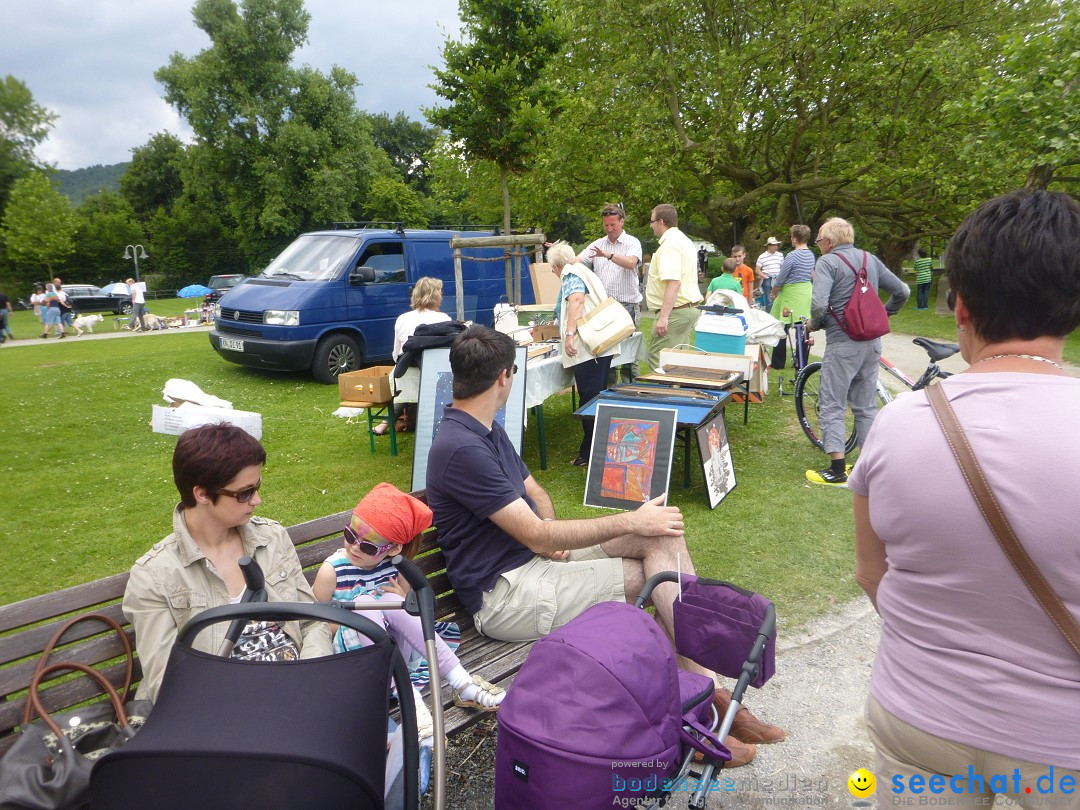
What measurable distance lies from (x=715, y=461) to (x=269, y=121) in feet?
134

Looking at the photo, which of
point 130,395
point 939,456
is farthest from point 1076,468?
point 130,395

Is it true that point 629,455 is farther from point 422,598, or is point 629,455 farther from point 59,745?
point 59,745

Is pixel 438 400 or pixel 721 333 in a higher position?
pixel 721 333

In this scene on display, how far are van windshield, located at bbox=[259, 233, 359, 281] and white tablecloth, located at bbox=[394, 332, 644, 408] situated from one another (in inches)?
206

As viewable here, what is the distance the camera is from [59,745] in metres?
1.90

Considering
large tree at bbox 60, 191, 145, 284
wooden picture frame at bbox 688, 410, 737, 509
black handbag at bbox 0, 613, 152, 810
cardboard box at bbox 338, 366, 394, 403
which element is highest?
large tree at bbox 60, 191, 145, 284

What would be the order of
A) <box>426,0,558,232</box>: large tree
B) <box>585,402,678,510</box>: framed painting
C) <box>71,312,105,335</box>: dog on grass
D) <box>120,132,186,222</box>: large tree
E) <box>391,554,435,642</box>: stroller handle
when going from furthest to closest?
<box>120,132,186,222</box>: large tree, <box>71,312,105,335</box>: dog on grass, <box>426,0,558,232</box>: large tree, <box>585,402,678,510</box>: framed painting, <box>391,554,435,642</box>: stroller handle

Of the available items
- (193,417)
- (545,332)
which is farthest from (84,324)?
(545,332)

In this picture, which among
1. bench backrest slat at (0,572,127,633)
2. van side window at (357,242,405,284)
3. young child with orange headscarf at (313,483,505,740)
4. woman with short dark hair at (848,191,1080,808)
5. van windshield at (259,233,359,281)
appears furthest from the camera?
van side window at (357,242,405,284)

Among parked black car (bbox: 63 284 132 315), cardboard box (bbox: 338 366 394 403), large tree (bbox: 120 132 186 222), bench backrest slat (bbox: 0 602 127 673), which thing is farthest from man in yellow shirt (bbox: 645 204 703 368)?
large tree (bbox: 120 132 186 222)

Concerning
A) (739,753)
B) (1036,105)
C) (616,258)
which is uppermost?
(1036,105)

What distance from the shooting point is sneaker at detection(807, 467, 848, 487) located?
6.34m

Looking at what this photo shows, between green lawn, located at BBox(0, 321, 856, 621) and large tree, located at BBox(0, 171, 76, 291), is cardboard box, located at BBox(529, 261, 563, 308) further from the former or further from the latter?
large tree, located at BBox(0, 171, 76, 291)

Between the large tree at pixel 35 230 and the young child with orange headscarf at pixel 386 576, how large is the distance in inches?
1858
